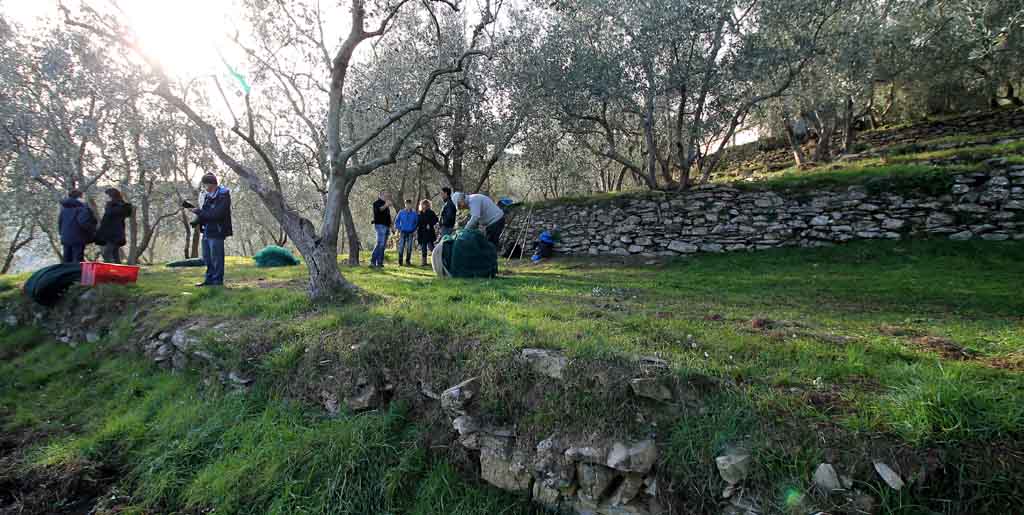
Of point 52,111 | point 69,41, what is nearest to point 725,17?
point 69,41

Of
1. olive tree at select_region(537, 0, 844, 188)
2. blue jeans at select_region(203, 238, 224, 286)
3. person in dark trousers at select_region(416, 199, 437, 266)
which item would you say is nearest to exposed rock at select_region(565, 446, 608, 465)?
blue jeans at select_region(203, 238, 224, 286)

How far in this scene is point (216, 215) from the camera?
765 cm

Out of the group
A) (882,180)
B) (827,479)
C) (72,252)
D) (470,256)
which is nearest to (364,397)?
(827,479)

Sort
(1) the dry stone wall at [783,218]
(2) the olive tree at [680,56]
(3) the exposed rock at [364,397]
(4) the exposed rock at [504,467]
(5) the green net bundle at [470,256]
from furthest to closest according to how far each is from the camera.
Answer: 1. (2) the olive tree at [680,56]
2. (1) the dry stone wall at [783,218]
3. (5) the green net bundle at [470,256]
4. (3) the exposed rock at [364,397]
5. (4) the exposed rock at [504,467]

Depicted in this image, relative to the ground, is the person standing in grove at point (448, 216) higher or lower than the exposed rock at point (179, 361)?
higher

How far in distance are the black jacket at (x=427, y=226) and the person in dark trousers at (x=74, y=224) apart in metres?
7.71

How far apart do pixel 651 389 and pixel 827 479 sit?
105 centimetres

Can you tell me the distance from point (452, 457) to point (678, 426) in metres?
1.81

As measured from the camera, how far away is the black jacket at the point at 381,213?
12219mm

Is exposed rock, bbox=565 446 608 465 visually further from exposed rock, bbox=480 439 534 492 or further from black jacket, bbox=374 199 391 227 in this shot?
black jacket, bbox=374 199 391 227

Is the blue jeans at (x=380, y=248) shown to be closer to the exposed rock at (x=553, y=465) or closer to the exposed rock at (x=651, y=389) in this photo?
the exposed rock at (x=553, y=465)

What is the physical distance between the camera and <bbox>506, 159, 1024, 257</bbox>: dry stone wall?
899 cm

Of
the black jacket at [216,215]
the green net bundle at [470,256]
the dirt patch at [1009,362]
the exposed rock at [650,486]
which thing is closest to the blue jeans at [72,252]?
the black jacket at [216,215]

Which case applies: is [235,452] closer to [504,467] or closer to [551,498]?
[504,467]
